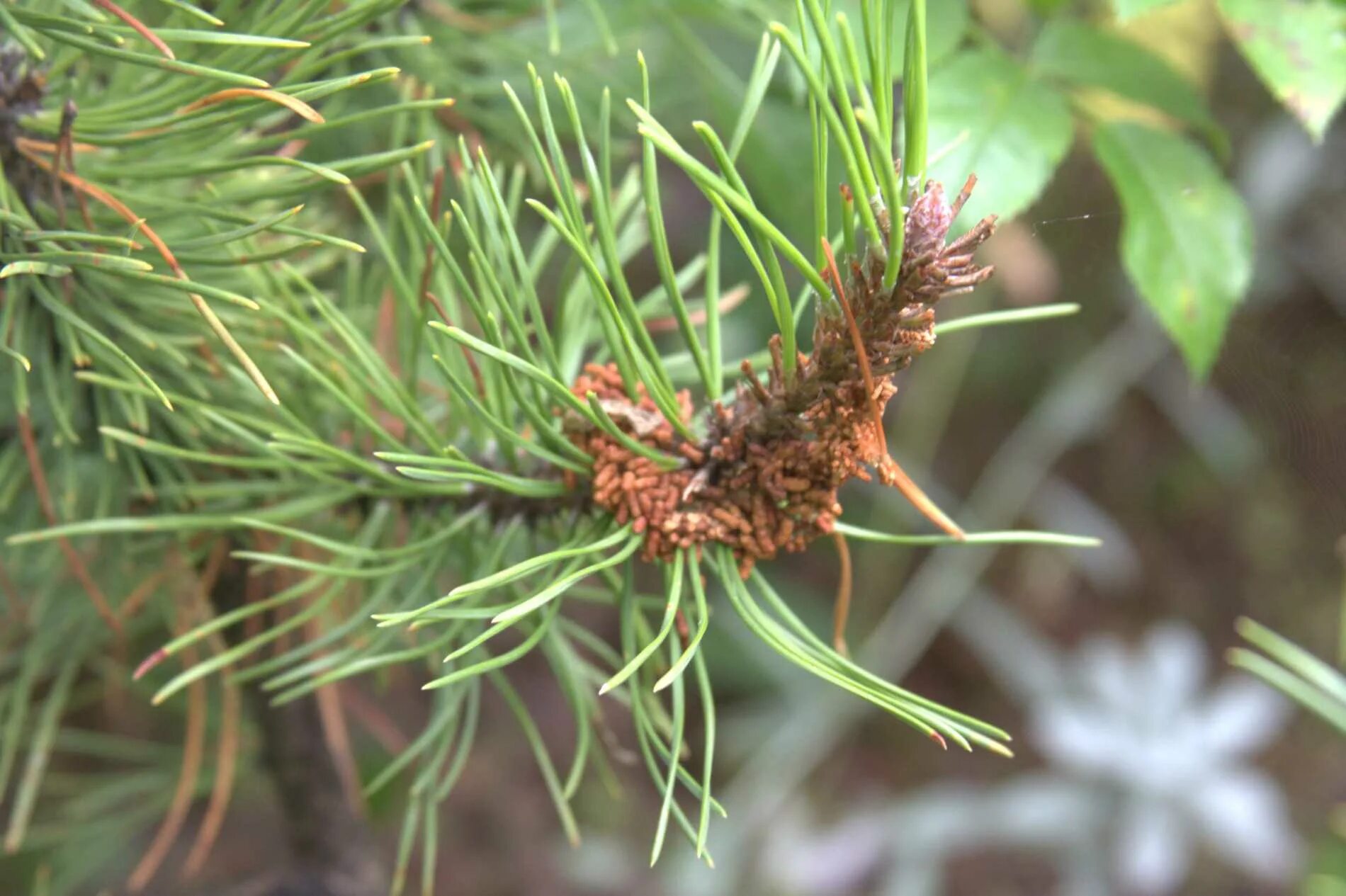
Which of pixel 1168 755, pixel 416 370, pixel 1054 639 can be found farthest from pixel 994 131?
pixel 1054 639

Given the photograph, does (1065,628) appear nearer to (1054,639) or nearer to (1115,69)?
(1054,639)

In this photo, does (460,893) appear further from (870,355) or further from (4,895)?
(870,355)

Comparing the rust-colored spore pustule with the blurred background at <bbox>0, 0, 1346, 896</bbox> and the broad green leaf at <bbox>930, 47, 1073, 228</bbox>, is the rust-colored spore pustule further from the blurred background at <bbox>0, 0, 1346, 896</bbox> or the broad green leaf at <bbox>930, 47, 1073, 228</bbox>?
the blurred background at <bbox>0, 0, 1346, 896</bbox>

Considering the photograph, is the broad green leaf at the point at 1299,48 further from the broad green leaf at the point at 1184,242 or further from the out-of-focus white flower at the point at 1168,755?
the out-of-focus white flower at the point at 1168,755

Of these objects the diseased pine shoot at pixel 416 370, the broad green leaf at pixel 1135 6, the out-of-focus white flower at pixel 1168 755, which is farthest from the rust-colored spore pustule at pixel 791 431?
the out-of-focus white flower at pixel 1168 755

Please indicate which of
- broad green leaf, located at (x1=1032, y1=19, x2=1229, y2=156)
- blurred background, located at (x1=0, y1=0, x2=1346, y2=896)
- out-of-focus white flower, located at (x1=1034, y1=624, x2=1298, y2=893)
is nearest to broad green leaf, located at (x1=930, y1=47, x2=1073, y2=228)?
broad green leaf, located at (x1=1032, y1=19, x2=1229, y2=156)

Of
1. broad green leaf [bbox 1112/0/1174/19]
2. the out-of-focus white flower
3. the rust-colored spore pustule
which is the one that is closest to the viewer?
the rust-colored spore pustule
